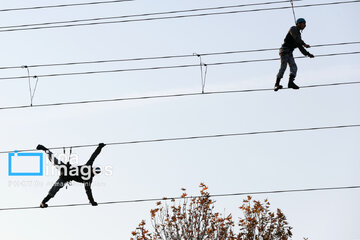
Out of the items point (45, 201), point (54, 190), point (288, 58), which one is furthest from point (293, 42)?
point (45, 201)

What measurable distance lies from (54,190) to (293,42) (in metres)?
6.97

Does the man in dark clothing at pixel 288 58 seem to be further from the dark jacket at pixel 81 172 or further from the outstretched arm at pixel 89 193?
the outstretched arm at pixel 89 193

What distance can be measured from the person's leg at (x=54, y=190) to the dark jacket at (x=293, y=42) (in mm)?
6313

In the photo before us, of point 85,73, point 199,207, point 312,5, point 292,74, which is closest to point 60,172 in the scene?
point 85,73

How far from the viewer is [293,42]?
49.0 ft

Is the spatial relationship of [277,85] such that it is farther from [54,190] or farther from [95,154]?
[54,190]

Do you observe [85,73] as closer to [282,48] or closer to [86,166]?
[86,166]

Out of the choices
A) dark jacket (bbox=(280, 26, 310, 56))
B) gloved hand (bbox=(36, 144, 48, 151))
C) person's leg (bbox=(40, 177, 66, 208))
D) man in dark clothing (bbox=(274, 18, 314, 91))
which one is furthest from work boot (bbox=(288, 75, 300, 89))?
gloved hand (bbox=(36, 144, 48, 151))

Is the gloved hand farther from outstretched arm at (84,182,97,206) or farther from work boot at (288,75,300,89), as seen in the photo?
work boot at (288,75,300,89)

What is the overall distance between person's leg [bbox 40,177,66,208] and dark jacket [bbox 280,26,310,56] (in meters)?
6.31

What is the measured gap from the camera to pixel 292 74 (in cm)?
1505

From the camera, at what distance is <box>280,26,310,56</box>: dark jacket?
14.6 metres

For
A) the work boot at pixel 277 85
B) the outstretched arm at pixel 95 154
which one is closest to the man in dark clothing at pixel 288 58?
the work boot at pixel 277 85

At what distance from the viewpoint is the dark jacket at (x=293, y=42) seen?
14.6 metres
